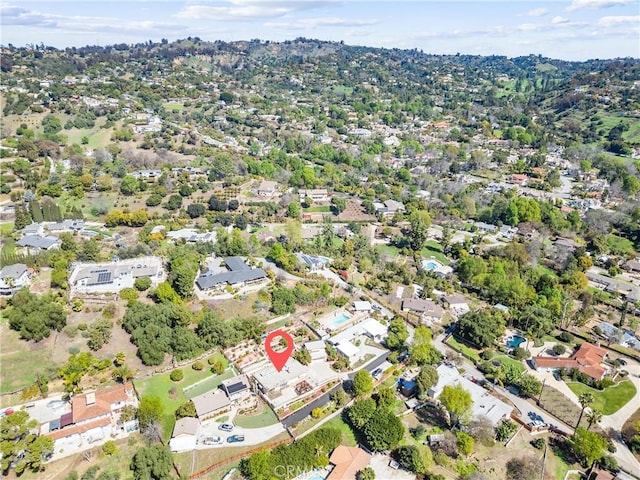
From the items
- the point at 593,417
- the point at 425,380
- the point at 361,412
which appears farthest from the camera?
the point at 425,380

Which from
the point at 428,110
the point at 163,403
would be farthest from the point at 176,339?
the point at 428,110

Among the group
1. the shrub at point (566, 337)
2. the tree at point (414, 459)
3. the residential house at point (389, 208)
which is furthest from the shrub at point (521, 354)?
the residential house at point (389, 208)

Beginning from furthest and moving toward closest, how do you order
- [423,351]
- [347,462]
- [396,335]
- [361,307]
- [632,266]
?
[632,266] → [361,307] → [396,335] → [423,351] → [347,462]

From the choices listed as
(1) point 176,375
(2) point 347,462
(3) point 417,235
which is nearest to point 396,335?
(2) point 347,462

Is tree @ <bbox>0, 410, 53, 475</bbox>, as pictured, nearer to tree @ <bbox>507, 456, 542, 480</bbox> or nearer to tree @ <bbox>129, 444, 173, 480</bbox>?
tree @ <bbox>129, 444, 173, 480</bbox>

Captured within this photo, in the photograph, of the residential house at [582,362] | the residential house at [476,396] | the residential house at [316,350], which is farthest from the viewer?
the residential house at [316,350]

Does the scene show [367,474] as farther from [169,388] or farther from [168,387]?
[168,387]

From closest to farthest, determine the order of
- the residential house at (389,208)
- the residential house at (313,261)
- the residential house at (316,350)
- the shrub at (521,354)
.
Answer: the residential house at (316,350), the shrub at (521,354), the residential house at (313,261), the residential house at (389,208)

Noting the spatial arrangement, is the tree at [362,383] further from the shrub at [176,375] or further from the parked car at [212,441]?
the shrub at [176,375]
